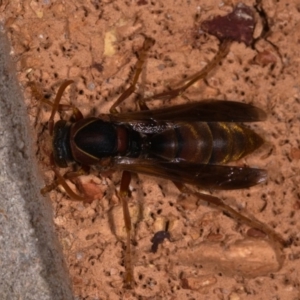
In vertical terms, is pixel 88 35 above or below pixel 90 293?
above

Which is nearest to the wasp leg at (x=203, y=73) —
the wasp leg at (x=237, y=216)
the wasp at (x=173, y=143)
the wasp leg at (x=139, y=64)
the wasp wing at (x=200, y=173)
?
the wasp at (x=173, y=143)

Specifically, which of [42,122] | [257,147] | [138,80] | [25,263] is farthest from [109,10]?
[25,263]

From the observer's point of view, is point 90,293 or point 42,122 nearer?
point 90,293

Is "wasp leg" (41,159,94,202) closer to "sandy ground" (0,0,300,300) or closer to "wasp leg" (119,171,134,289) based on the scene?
"sandy ground" (0,0,300,300)

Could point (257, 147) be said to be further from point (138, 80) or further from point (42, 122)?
point (42, 122)

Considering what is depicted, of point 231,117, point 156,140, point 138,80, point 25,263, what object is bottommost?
point 25,263

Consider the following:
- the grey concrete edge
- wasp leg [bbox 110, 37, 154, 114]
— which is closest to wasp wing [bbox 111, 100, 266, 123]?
wasp leg [bbox 110, 37, 154, 114]

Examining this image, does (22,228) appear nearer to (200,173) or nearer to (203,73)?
(200,173)
